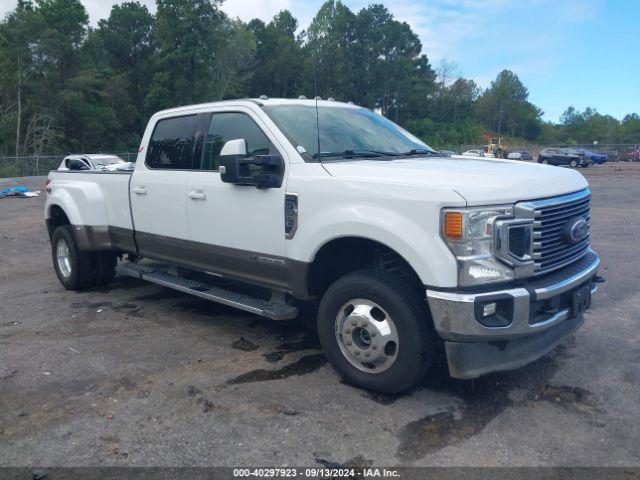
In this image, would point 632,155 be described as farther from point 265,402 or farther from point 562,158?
point 265,402

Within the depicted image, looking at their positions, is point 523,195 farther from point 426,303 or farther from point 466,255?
point 426,303

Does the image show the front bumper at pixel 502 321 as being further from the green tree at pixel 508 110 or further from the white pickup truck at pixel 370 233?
the green tree at pixel 508 110

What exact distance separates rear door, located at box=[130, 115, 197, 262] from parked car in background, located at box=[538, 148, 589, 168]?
44091 millimetres

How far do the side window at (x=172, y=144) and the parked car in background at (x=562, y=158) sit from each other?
44.0 m

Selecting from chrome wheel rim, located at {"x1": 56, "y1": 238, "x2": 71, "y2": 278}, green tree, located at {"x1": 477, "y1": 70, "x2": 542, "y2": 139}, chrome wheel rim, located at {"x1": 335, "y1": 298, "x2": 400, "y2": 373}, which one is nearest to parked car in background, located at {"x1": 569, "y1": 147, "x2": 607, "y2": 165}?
chrome wheel rim, located at {"x1": 56, "y1": 238, "x2": 71, "y2": 278}

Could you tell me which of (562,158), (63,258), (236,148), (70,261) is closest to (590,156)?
(562,158)

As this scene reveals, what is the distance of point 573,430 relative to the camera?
371cm

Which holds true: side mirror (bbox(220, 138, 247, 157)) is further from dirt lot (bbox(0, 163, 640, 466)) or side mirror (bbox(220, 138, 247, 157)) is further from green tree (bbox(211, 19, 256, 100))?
green tree (bbox(211, 19, 256, 100))

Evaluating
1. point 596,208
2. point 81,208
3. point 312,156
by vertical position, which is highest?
point 312,156

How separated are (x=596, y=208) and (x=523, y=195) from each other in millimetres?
13459

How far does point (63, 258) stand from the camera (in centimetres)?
761

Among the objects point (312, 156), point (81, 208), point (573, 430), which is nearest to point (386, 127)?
point (312, 156)

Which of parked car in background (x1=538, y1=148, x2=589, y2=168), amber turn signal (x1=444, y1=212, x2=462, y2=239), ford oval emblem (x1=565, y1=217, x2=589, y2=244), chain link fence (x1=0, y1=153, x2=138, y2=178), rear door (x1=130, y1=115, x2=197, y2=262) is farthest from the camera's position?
parked car in background (x1=538, y1=148, x2=589, y2=168)

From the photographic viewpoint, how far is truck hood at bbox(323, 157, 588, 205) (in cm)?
378
